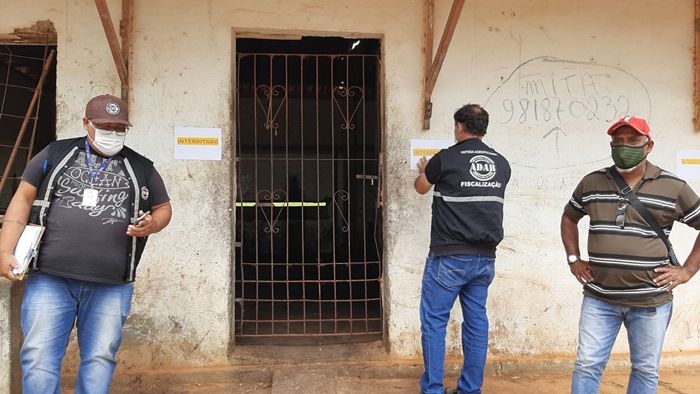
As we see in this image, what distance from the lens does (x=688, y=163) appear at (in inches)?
162

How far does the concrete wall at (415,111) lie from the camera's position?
145 inches

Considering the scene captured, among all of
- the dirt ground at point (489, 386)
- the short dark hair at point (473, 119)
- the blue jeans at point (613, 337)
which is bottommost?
the dirt ground at point (489, 386)

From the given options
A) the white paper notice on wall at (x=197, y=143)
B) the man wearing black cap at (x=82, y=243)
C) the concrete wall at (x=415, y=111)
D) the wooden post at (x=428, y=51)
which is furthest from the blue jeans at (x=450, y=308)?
the white paper notice on wall at (x=197, y=143)

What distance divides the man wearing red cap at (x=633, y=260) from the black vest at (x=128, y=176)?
7.71 ft

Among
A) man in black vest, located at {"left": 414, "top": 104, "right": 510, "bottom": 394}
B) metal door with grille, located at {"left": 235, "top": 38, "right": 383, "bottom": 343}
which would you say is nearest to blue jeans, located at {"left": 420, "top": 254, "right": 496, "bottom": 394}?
man in black vest, located at {"left": 414, "top": 104, "right": 510, "bottom": 394}

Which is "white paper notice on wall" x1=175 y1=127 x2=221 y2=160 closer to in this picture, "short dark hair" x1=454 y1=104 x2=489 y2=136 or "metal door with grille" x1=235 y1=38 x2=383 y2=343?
"metal door with grille" x1=235 y1=38 x2=383 y2=343

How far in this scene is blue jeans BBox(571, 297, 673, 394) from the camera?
8.44 feet

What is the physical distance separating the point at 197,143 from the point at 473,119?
6.50ft

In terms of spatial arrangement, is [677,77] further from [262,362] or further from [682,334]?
[262,362]

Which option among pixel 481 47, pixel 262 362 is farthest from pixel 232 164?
pixel 481 47

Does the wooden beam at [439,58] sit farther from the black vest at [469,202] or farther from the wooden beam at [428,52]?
the black vest at [469,202]

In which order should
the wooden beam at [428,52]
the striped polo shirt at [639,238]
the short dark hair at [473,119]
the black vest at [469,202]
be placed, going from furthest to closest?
the wooden beam at [428,52], the short dark hair at [473,119], the black vest at [469,202], the striped polo shirt at [639,238]

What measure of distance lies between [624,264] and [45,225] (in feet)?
9.26

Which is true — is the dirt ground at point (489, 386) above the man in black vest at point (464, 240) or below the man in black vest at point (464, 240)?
below
